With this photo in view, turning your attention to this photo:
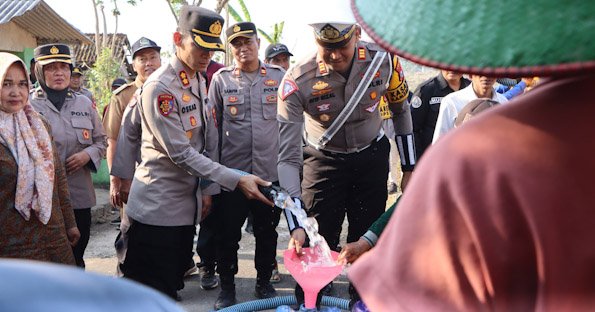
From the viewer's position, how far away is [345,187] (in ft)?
13.4

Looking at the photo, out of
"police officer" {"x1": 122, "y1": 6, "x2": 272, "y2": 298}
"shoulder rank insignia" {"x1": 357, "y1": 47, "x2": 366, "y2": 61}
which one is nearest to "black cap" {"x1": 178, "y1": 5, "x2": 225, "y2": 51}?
"police officer" {"x1": 122, "y1": 6, "x2": 272, "y2": 298}

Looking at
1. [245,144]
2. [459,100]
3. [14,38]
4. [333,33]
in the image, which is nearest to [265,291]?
[245,144]

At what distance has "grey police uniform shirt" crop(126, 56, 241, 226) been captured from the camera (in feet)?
11.8

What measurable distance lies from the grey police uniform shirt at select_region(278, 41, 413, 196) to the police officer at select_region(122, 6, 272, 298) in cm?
28

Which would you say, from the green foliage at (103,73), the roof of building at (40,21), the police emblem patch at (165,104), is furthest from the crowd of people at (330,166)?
the green foliage at (103,73)

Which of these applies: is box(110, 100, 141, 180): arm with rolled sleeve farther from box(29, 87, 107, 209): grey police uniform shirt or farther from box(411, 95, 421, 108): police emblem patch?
box(411, 95, 421, 108): police emblem patch

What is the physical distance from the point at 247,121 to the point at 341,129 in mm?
1160

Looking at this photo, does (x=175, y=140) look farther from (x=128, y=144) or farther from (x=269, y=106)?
(x=269, y=106)

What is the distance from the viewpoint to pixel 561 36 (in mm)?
657

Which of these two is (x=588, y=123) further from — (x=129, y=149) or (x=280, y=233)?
(x=280, y=233)

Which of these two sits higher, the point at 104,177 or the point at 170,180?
the point at 170,180

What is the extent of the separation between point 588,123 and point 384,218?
81.2 inches

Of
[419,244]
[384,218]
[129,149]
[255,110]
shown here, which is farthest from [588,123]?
[255,110]

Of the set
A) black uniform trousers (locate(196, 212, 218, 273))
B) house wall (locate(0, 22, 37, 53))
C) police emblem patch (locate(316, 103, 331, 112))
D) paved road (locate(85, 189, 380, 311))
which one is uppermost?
house wall (locate(0, 22, 37, 53))
